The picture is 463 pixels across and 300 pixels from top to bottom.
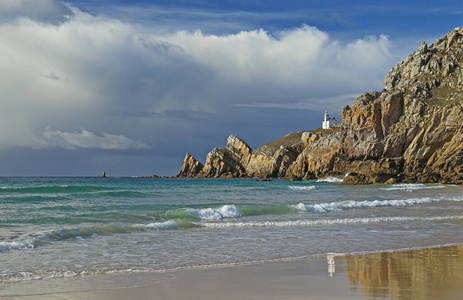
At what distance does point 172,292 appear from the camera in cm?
678

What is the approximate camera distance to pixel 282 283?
7250mm

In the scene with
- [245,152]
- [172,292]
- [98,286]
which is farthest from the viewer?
[245,152]

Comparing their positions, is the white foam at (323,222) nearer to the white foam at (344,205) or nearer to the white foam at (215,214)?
the white foam at (215,214)

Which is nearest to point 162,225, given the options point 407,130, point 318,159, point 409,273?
point 409,273

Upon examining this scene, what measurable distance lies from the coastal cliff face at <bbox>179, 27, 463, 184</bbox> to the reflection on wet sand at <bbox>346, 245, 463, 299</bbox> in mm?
55120

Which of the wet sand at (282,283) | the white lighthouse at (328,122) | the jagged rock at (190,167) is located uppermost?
the white lighthouse at (328,122)

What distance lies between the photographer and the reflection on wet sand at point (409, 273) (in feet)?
20.9

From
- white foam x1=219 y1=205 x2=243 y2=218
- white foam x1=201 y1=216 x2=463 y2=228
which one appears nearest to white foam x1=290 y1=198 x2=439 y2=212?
white foam x1=219 y1=205 x2=243 y2=218

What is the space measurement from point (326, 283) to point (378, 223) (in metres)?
11.6

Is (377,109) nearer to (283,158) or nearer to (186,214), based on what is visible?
(283,158)

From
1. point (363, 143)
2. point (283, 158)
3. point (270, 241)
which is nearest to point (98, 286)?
point (270, 241)

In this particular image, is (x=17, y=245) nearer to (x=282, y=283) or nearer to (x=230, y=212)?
(x=282, y=283)

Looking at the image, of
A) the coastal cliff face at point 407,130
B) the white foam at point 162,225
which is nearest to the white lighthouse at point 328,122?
the coastal cliff face at point 407,130

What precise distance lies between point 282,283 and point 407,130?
76663 mm
